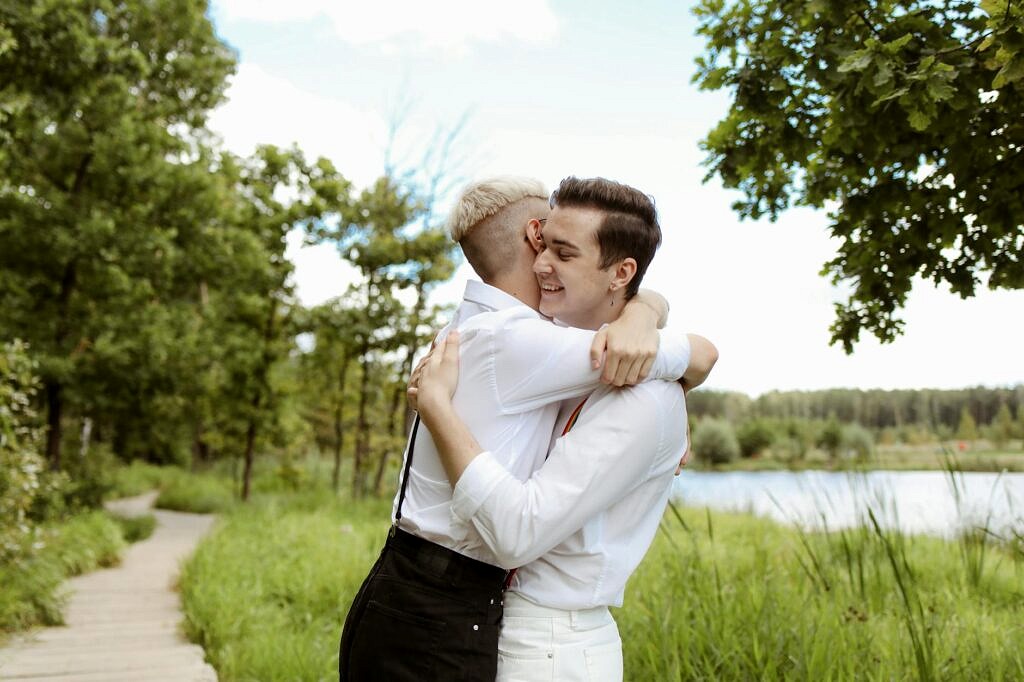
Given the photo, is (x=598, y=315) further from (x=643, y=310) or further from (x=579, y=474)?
(x=579, y=474)

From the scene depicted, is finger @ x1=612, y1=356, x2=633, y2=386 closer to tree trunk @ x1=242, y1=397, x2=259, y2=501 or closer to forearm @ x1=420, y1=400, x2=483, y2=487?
forearm @ x1=420, y1=400, x2=483, y2=487

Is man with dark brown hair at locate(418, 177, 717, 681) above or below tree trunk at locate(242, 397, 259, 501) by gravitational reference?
above

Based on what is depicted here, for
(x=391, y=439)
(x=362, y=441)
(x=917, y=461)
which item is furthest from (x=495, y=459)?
(x=362, y=441)

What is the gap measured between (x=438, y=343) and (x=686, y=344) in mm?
519

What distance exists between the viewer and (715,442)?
10250mm

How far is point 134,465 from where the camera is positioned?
23219mm

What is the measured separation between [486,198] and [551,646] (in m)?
0.93

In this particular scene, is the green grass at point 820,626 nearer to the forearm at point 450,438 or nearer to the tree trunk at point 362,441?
the forearm at point 450,438

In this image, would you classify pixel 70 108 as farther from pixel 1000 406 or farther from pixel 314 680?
pixel 1000 406

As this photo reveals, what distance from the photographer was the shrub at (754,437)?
744cm

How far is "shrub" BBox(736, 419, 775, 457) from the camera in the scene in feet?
24.4

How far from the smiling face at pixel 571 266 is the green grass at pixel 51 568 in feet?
19.3

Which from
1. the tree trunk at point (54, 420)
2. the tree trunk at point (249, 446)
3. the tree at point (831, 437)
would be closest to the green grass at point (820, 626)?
the tree at point (831, 437)

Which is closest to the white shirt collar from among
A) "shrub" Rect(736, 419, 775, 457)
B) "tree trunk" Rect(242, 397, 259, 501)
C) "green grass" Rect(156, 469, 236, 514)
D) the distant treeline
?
the distant treeline
